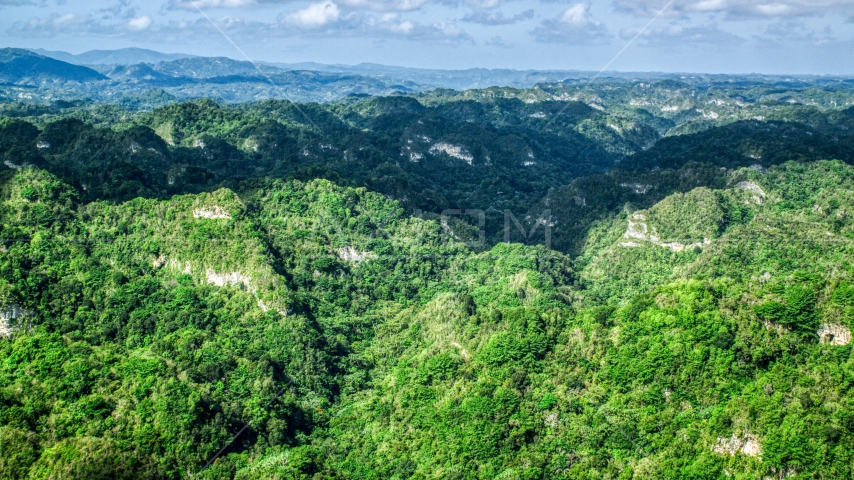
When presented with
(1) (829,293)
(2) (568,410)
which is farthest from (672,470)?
(1) (829,293)

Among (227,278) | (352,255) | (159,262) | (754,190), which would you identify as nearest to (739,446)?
(227,278)

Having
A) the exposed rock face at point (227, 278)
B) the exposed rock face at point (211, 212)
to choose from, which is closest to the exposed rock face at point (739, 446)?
the exposed rock face at point (227, 278)

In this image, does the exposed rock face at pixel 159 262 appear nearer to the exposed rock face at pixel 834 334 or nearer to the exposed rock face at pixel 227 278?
the exposed rock face at pixel 227 278

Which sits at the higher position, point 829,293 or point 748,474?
point 829,293

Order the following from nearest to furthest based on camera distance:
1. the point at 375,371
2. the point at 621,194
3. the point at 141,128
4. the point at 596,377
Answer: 1. the point at 596,377
2. the point at 375,371
3. the point at 621,194
4. the point at 141,128

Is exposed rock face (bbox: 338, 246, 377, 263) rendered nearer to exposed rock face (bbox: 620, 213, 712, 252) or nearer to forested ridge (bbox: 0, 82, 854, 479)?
forested ridge (bbox: 0, 82, 854, 479)

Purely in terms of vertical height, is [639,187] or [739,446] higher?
[639,187]

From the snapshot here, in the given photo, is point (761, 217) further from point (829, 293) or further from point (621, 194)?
point (829, 293)

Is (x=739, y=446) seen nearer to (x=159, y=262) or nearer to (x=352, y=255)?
(x=352, y=255)
